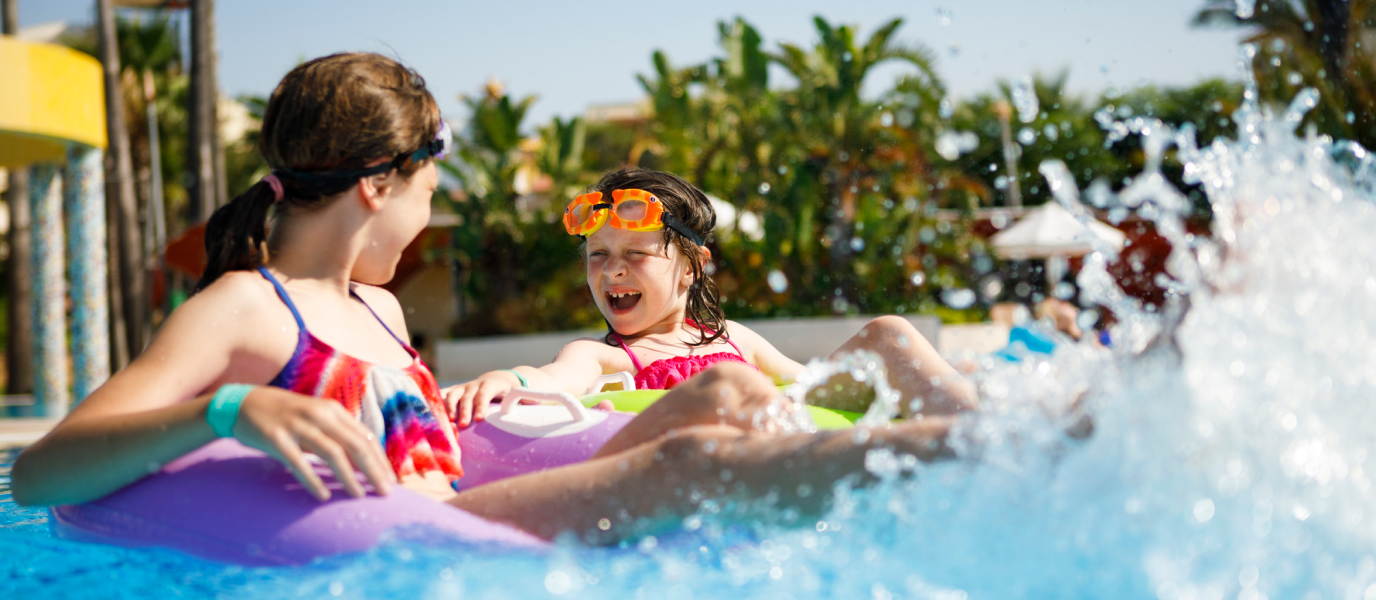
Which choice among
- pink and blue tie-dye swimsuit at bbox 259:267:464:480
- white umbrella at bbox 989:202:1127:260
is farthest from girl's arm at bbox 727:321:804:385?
white umbrella at bbox 989:202:1127:260

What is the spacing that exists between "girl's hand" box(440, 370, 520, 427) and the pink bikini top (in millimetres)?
748

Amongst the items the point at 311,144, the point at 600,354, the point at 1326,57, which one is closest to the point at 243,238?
the point at 311,144

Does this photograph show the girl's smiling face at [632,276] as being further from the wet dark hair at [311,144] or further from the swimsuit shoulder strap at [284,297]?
the swimsuit shoulder strap at [284,297]

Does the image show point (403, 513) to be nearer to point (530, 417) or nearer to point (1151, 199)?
point (530, 417)

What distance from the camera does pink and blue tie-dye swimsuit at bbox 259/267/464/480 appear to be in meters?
1.88

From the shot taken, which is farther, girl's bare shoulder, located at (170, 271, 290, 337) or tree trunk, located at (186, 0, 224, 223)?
tree trunk, located at (186, 0, 224, 223)

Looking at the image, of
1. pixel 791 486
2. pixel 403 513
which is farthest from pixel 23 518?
pixel 791 486

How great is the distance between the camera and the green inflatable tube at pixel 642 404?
2.58 m

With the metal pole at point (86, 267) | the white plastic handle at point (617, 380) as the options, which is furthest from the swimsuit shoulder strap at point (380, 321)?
the metal pole at point (86, 267)

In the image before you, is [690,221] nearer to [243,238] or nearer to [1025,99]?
[1025,99]

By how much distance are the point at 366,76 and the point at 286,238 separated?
36cm

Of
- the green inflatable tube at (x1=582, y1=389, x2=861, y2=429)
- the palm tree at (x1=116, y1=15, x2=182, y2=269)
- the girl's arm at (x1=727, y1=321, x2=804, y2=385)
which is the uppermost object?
the green inflatable tube at (x1=582, y1=389, x2=861, y2=429)

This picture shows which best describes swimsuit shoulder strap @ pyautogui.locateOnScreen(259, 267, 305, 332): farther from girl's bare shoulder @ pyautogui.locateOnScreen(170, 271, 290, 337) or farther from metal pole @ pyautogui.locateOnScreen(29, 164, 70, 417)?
metal pole @ pyautogui.locateOnScreen(29, 164, 70, 417)

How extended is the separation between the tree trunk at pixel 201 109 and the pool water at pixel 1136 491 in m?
13.0
